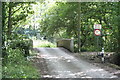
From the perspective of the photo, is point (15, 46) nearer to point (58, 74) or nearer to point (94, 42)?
point (58, 74)

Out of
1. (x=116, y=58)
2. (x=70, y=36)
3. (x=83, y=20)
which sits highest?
(x=83, y=20)

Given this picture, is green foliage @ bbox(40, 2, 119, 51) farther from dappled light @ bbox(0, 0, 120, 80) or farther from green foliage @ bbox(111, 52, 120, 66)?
green foliage @ bbox(111, 52, 120, 66)

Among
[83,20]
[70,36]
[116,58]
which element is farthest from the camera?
[70,36]

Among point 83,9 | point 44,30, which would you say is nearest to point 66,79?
point 83,9

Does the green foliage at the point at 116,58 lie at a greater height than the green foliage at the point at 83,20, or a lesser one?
lesser

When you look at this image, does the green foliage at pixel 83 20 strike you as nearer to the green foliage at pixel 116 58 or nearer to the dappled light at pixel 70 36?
the dappled light at pixel 70 36

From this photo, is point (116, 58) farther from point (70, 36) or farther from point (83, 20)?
point (70, 36)

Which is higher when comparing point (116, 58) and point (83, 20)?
point (83, 20)

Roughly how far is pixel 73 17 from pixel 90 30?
9.04 ft

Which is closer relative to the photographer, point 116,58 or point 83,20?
point 116,58

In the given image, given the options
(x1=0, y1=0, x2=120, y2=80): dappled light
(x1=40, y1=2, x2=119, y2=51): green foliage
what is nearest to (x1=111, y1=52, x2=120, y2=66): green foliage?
(x1=0, y1=0, x2=120, y2=80): dappled light

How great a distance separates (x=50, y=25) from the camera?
2577 cm

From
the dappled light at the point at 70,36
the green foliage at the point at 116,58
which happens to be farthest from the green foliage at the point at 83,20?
the green foliage at the point at 116,58

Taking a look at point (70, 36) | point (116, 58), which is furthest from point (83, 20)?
point (116, 58)
